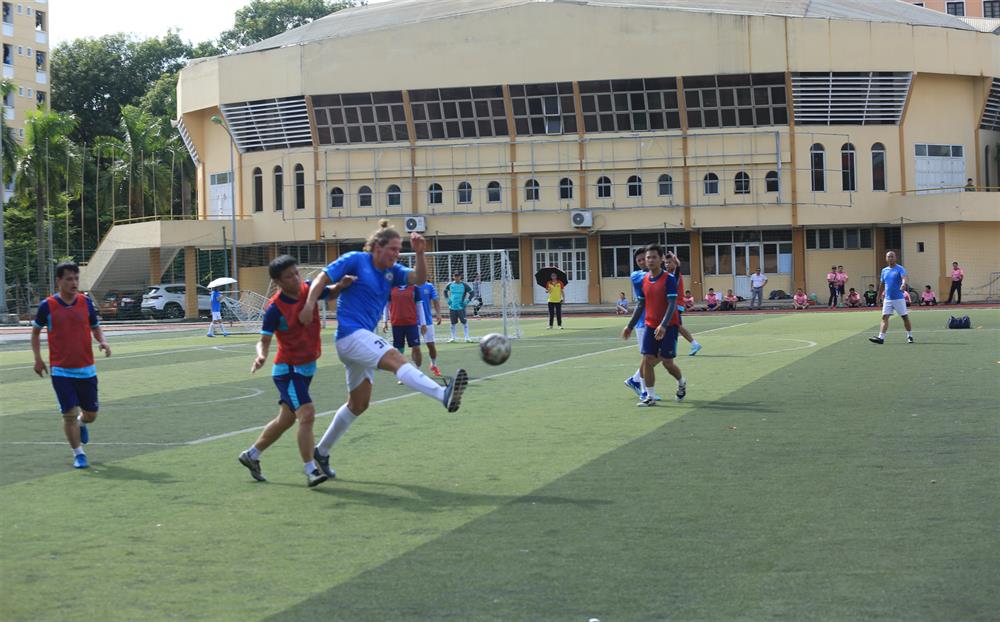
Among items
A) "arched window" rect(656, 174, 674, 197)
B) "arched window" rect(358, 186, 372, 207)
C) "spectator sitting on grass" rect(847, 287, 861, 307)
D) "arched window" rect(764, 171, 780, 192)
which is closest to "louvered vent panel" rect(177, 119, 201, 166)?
"arched window" rect(358, 186, 372, 207)

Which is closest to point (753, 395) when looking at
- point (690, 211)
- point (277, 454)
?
point (277, 454)

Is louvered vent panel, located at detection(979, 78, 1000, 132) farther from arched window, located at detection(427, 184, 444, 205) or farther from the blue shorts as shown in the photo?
the blue shorts

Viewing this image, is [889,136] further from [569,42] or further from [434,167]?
[434,167]

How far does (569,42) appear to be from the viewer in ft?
207

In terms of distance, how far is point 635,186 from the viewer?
6481 cm

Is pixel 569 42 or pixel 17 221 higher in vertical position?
pixel 569 42

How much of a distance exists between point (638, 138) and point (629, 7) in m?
6.57

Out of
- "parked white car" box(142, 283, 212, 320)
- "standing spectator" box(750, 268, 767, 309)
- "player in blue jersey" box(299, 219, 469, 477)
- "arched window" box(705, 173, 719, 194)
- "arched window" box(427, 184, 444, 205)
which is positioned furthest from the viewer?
"arched window" box(427, 184, 444, 205)

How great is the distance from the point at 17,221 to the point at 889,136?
54.1 metres

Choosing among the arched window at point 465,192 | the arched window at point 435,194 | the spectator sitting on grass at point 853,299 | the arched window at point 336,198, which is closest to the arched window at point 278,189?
the arched window at point 336,198

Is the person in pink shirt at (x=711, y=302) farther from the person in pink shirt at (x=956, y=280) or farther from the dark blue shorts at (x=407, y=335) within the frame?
the dark blue shorts at (x=407, y=335)

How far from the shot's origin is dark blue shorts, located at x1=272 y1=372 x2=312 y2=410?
10.6 meters

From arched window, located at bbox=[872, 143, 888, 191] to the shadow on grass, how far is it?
57008 millimetres

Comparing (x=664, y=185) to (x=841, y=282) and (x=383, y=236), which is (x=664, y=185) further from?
(x=383, y=236)
